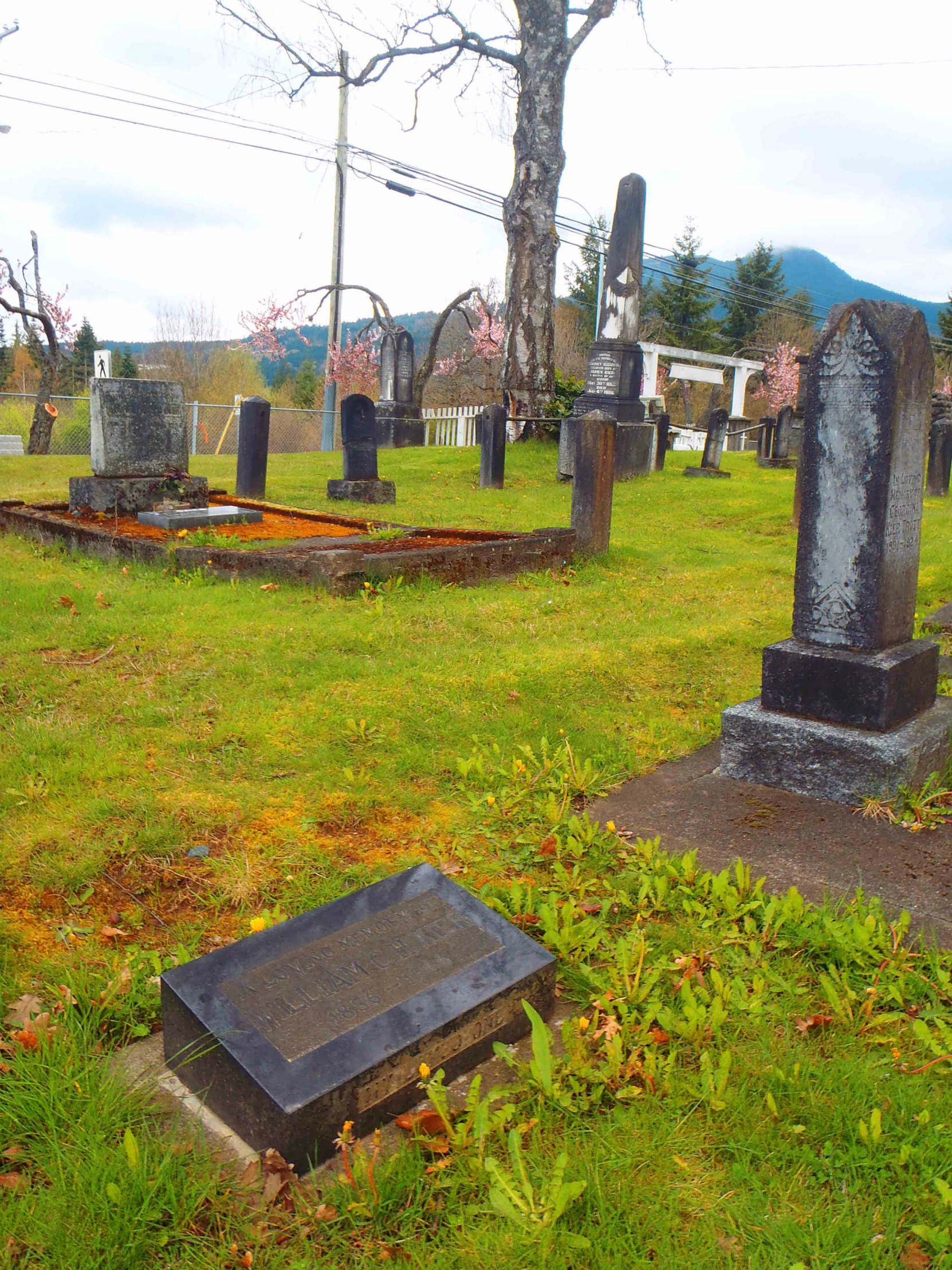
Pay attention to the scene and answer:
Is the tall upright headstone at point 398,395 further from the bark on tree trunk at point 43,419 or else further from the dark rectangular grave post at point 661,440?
the bark on tree trunk at point 43,419

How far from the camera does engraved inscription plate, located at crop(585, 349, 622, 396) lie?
16.5 meters

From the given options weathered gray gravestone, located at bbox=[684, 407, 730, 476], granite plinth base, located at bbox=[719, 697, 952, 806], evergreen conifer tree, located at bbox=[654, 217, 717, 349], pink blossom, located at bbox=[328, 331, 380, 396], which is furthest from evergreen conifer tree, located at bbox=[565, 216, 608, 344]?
granite plinth base, located at bbox=[719, 697, 952, 806]

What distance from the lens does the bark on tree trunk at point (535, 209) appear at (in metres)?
17.6

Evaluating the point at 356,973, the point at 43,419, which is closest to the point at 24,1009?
the point at 356,973

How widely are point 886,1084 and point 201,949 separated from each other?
1894mm

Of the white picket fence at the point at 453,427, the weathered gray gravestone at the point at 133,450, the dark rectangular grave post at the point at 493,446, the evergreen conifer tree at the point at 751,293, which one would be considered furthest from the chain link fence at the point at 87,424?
the evergreen conifer tree at the point at 751,293

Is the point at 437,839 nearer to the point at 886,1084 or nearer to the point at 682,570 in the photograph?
the point at 886,1084

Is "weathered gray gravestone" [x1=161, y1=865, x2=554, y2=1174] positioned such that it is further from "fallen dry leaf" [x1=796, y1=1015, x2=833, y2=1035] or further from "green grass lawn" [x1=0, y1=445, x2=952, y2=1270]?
"fallen dry leaf" [x1=796, y1=1015, x2=833, y2=1035]

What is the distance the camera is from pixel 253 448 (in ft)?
39.9

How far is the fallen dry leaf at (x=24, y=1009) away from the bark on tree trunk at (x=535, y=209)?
1756cm

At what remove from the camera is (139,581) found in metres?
7.40

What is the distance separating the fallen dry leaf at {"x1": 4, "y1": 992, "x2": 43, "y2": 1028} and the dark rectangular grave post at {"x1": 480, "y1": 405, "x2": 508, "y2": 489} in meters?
12.1

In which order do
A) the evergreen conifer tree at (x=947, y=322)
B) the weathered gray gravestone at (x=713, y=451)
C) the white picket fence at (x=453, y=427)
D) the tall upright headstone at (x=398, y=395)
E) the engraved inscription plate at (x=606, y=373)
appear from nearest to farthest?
the engraved inscription plate at (x=606, y=373) < the weathered gray gravestone at (x=713, y=451) < the tall upright headstone at (x=398, y=395) < the white picket fence at (x=453, y=427) < the evergreen conifer tree at (x=947, y=322)

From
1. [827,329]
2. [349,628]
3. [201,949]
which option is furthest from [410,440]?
[201,949]
